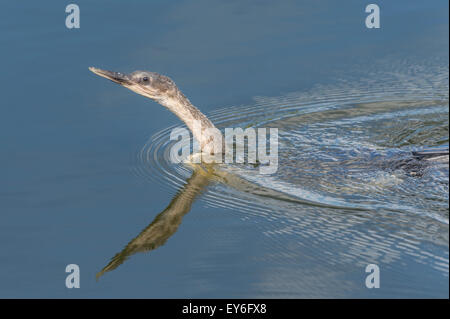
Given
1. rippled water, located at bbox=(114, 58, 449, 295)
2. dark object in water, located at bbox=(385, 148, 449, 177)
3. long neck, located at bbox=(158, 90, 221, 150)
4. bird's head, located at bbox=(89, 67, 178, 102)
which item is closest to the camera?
rippled water, located at bbox=(114, 58, 449, 295)

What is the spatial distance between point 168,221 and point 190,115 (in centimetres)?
144

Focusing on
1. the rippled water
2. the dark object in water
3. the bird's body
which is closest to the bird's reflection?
the rippled water

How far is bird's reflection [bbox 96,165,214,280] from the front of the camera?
6.05m

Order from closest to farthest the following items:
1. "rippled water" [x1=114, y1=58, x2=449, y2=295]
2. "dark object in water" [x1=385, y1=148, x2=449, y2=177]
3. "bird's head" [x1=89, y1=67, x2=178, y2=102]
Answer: "rippled water" [x1=114, y1=58, x2=449, y2=295] → "dark object in water" [x1=385, y1=148, x2=449, y2=177] → "bird's head" [x1=89, y1=67, x2=178, y2=102]

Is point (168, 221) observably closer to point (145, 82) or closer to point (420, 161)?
point (145, 82)

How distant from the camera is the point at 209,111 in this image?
8.56m

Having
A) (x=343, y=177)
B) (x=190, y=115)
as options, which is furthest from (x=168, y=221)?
(x=343, y=177)

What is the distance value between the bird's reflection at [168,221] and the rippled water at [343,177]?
0.02 metres

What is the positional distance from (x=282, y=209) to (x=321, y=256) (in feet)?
2.69

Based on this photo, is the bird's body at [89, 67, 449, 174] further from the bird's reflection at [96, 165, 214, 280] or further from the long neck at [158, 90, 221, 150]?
the bird's reflection at [96, 165, 214, 280]

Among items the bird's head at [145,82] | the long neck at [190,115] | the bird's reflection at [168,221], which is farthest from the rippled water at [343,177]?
the bird's head at [145,82]

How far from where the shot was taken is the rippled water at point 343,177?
598 centimetres

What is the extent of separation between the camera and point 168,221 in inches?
257

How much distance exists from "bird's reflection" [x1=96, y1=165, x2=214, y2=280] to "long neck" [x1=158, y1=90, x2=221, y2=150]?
1.20 feet
